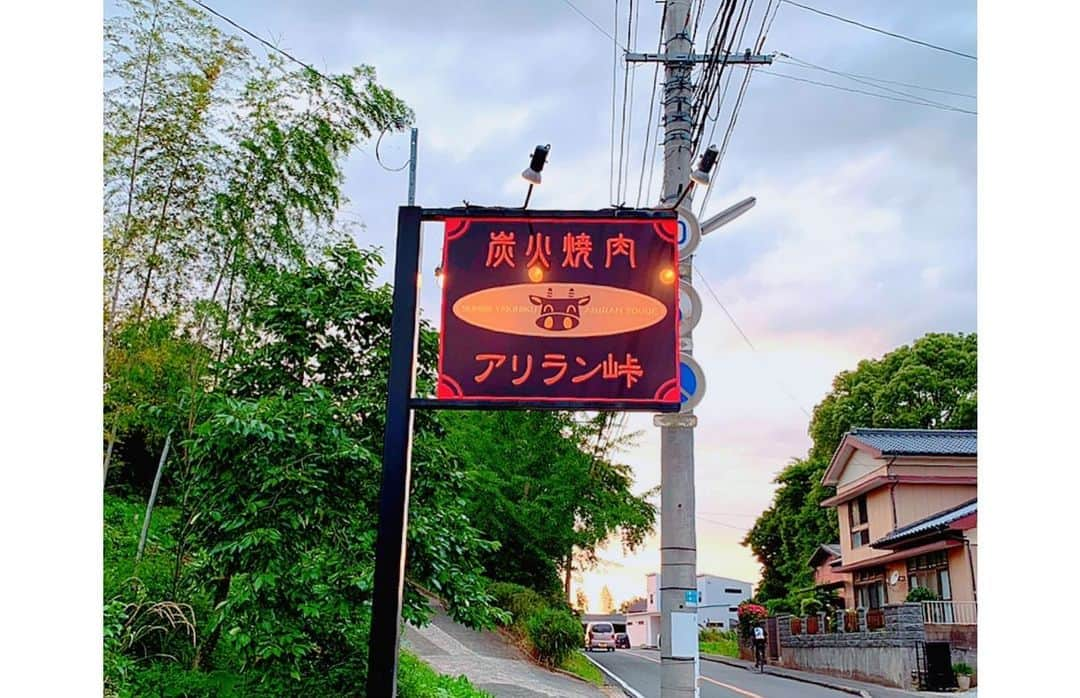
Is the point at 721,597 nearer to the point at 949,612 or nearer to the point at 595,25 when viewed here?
the point at 949,612

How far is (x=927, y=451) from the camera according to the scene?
15000 mm

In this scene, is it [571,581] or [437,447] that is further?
[571,581]

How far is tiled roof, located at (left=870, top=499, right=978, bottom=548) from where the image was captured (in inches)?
487

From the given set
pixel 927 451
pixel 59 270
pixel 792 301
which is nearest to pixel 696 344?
pixel 59 270

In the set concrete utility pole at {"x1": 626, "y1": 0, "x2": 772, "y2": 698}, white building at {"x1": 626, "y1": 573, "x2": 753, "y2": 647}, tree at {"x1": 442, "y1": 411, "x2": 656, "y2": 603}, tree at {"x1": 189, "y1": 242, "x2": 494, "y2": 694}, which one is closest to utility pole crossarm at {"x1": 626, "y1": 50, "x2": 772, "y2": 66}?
concrete utility pole at {"x1": 626, "y1": 0, "x2": 772, "y2": 698}

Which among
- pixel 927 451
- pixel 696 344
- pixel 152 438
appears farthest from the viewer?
pixel 927 451

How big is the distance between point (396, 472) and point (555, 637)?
9.46m

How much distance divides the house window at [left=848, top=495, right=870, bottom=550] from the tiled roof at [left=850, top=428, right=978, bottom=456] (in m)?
1.29

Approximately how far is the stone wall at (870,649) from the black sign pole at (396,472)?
374 inches

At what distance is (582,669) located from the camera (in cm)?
1195

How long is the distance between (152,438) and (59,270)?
5.68 meters

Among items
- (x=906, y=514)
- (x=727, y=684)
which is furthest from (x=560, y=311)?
(x=906, y=514)

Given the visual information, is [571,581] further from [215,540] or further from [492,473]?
[215,540]

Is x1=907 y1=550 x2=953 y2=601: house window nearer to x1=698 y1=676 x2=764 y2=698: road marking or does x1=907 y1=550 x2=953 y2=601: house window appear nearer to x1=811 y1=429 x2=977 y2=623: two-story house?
x1=811 y1=429 x2=977 y2=623: two-story house
